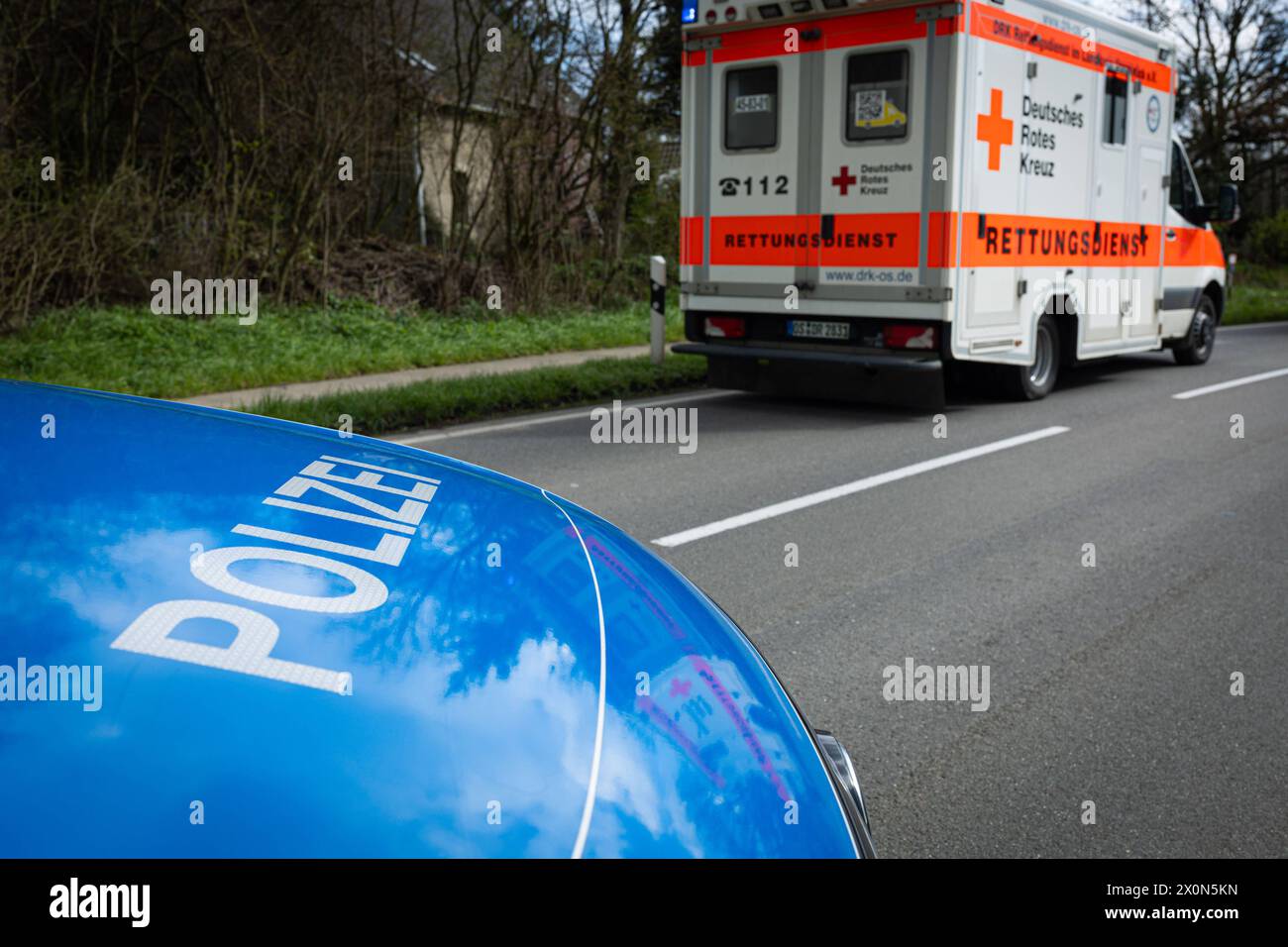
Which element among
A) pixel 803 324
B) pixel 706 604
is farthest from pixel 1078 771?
pixel 803 324

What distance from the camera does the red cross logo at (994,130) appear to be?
10.2m

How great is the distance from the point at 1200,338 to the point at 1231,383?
2.06 m

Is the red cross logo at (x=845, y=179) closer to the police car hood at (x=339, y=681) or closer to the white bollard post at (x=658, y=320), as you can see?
the white bollard post at (x=658, y=320)

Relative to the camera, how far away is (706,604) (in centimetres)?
239

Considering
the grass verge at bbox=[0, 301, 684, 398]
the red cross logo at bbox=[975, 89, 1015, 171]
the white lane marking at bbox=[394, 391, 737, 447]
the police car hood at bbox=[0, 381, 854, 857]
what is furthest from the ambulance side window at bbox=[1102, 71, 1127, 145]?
the police car hood at bbox=[0, 381, 854, 857]

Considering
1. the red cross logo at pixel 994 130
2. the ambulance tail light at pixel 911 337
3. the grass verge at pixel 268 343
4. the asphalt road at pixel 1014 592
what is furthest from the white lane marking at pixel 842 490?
the grass verge at pixel 268 343

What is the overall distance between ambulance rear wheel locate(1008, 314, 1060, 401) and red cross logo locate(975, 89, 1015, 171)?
188 cm

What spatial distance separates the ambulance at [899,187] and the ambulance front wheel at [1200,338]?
2762 mm

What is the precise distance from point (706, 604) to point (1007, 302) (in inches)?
360

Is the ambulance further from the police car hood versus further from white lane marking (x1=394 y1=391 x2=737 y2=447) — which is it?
the police car hood

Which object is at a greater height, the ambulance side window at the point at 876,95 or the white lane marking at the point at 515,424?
the ambulance side window at the point at 876,95

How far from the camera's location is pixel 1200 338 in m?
14.8
